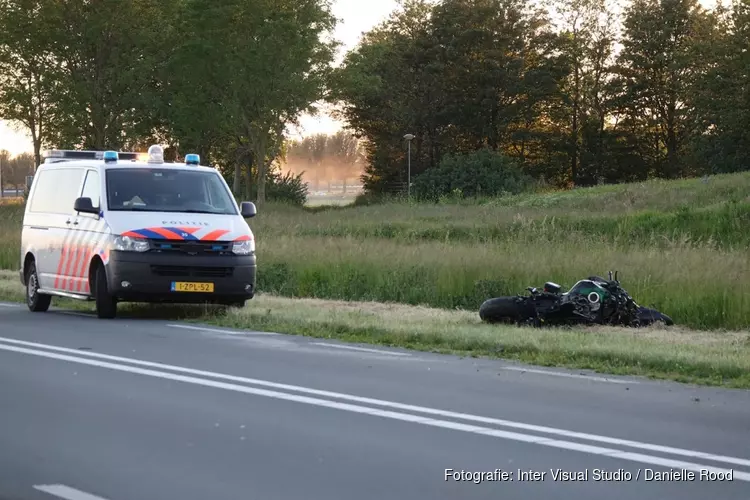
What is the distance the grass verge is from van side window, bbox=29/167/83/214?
165 cm

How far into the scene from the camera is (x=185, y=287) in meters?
17.6

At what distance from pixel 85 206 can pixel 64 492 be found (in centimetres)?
1185

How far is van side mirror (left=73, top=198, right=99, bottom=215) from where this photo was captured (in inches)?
719

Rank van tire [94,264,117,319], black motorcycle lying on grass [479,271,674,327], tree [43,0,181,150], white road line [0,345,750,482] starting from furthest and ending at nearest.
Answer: tree [43,0,181,150]
van tire [94,264,117,319]
black motorcycle lying on grass [479,271,674,327]
white road line [0,345,750,482]

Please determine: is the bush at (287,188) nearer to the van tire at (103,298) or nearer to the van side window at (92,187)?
the van side window at (92,187)

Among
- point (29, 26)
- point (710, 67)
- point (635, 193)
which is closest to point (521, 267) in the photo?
point (635, 193)

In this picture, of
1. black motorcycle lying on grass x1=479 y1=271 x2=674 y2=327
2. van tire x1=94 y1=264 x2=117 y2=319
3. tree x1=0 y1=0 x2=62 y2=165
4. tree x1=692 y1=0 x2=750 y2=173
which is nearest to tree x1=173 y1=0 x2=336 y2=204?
tree x1=0 y1=0 x2=62 y2=165

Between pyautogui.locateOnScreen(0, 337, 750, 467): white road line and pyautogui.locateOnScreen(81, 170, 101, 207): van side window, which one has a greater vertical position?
pyautogui.locateOnScreen(81, 170, 101, 207): van side window

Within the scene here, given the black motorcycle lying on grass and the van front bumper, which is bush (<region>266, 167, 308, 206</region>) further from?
the black motorcycle lying on grass

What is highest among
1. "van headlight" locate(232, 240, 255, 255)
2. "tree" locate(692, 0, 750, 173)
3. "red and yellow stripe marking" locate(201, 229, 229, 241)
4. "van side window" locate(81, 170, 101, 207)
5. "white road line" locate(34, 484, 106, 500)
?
"tree" locate(692, 0, 750, 173)

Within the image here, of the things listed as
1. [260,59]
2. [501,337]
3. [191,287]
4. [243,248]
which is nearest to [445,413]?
[501,337]

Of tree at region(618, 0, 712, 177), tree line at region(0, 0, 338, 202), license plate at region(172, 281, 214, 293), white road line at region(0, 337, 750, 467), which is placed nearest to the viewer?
white road line at region(0, 337, 750, 467)

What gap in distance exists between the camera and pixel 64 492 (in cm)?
679

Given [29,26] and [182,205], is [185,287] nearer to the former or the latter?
[182,205]
